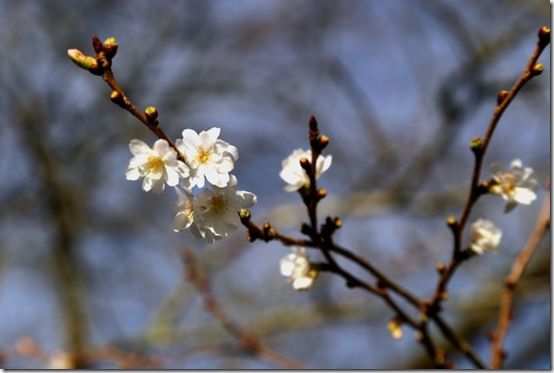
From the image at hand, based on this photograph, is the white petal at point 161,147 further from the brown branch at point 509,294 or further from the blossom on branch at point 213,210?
the brown branch at point 509,294

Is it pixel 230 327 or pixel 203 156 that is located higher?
pixel 230 327

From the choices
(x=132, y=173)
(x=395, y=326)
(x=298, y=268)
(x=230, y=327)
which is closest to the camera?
(x=132, y=173)

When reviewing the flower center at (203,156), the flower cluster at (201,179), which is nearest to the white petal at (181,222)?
the flower cluster at (201,179)

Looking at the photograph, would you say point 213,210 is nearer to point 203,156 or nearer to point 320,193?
point 203,156

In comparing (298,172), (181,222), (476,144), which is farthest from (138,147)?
(476,144)

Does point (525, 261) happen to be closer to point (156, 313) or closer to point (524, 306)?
point (524, 306)

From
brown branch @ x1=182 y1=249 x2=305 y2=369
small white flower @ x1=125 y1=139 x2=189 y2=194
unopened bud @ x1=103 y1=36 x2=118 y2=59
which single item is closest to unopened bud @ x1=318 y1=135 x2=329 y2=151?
small white flower @ x1=125 y1=139 x2=189 y2=194
